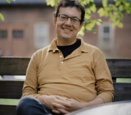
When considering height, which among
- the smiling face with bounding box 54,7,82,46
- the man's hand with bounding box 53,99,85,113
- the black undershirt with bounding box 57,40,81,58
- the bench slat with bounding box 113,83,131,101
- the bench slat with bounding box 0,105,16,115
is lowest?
the bench slat with bounding box 0,105,16,115

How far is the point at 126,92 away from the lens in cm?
205

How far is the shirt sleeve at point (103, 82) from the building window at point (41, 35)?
1109 cm

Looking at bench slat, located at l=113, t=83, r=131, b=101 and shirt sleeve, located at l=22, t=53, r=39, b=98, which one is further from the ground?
shirt sleeve, located at l=22, t=53, r=39, b=98

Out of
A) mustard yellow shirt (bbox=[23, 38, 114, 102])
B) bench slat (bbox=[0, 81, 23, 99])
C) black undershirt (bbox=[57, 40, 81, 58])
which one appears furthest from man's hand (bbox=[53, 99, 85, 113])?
bench slat (bbox=[0, 81, 23, 99])

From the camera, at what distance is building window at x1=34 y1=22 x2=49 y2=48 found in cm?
1263

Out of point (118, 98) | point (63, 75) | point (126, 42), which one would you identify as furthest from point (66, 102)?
point (126, 42)

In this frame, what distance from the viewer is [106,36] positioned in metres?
12.5

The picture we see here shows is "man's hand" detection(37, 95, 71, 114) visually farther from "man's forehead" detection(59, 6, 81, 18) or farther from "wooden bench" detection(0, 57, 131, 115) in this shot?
"man's forehead" detection(59, 6, 81, 18)

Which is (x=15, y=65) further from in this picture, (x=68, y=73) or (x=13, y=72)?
(x=68, y=73)

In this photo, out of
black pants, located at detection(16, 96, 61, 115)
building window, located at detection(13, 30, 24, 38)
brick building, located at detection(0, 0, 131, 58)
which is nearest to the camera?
black pants, located at detection(16, 96, 61, 115)

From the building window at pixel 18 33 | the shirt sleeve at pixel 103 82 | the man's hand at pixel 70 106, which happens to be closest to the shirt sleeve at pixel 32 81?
the man's hand at pixel 70 106

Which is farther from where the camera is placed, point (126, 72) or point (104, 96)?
point (126, 72)

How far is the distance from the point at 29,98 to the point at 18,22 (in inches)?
479

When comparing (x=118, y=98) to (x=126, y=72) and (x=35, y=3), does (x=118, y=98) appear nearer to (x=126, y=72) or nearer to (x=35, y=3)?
(x=126, y=72)
